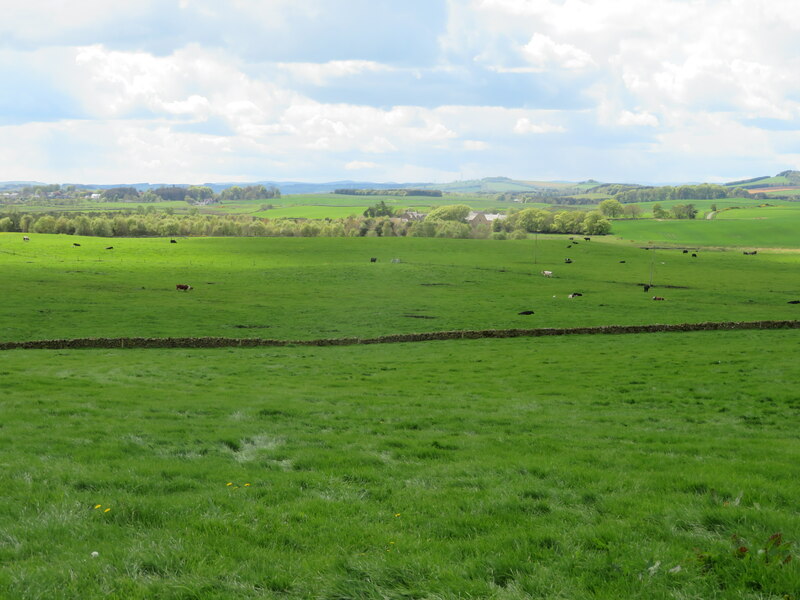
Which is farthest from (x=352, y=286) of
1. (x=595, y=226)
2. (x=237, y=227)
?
(x=595, y=226)

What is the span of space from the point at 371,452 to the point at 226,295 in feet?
168

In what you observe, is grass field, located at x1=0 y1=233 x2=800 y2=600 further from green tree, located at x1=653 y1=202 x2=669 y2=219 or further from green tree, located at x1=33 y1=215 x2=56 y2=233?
green tree, located at x1=653 y1=202 x2=669 y2=219

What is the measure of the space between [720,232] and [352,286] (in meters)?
123

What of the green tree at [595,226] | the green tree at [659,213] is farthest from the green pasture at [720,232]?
the green tree at [659,213]

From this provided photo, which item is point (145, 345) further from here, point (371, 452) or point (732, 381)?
point (732, 381)

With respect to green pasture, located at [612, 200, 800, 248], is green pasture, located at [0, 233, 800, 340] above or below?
below

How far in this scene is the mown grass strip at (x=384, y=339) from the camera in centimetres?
3516

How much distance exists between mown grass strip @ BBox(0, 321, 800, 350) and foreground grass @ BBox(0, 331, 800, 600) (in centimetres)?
1467

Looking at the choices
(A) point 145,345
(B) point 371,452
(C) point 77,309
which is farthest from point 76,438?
(C) point 77,309

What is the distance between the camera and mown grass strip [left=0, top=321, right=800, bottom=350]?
35.2 metres

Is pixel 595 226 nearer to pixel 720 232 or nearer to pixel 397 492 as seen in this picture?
pixel 720 232

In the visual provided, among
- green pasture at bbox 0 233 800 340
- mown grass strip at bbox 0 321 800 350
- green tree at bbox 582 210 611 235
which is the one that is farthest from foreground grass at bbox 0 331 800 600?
A: green tree at bbox 582 210 611 235

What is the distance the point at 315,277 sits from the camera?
244 ft

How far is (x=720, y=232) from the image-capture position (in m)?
152
